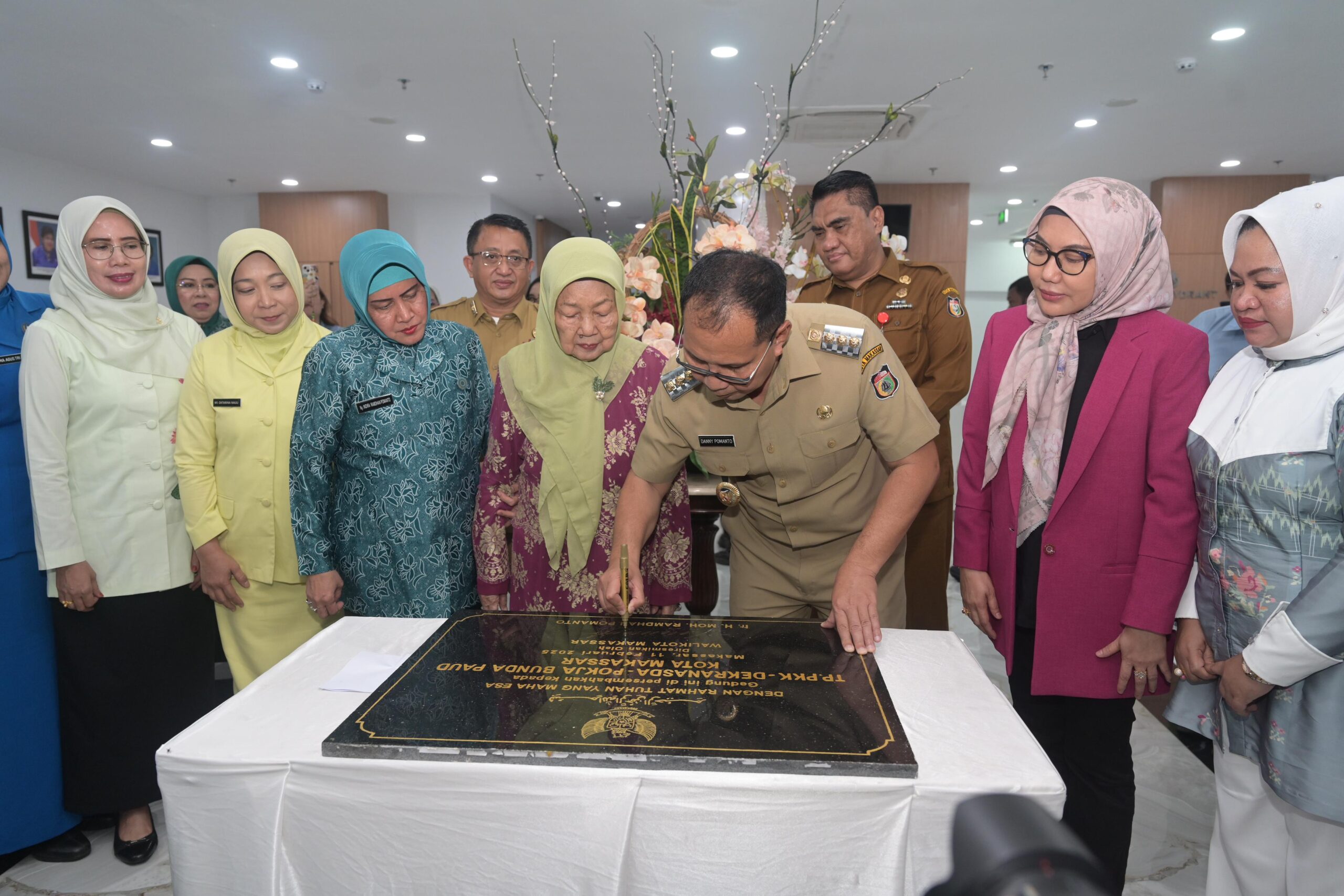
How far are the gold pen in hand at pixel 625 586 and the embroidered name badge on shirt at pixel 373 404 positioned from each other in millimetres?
701

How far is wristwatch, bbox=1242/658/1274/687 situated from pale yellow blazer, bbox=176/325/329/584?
193 centimetres

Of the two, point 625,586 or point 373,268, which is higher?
point 373,268

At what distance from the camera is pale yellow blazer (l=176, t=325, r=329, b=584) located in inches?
76.5

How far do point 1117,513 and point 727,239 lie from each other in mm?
1186

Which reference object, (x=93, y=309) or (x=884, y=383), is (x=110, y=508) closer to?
(x=93, y=309)

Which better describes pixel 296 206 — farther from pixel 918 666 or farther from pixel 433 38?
pixel 918 666

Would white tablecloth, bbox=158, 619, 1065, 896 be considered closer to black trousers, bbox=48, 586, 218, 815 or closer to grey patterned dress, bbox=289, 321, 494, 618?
grey patterned dress, bbox=289, 321, 494, 618

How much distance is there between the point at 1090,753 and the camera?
154cm

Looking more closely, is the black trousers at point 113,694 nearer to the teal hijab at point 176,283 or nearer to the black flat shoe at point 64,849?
the black flat shoe at point 64,849

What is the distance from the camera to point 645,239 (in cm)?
239

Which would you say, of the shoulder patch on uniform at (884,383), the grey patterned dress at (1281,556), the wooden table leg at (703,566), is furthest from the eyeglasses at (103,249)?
the grey patterned dress at (1281,556)

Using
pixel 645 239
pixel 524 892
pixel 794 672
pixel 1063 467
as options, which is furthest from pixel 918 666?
pixel 645 239

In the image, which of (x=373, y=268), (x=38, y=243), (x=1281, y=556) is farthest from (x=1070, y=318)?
(x=38, y=243)

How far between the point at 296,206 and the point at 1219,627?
10.6m
